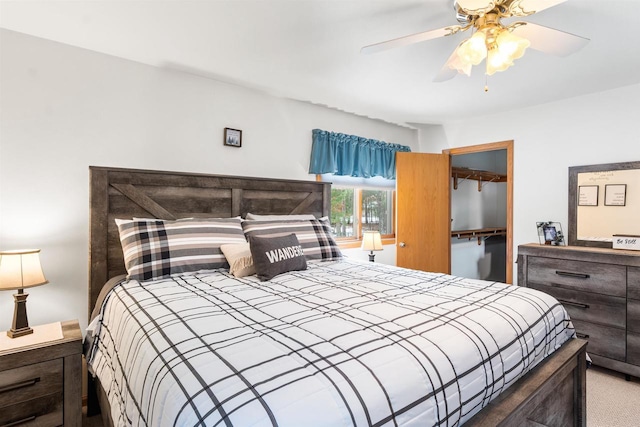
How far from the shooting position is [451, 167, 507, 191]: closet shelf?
15.5 feet

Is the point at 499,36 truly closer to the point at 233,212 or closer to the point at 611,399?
the point at 233,212

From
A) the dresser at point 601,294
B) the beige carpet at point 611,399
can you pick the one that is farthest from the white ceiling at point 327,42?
the beige carpet at point 611,399

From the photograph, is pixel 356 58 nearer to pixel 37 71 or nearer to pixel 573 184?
pixel 37 71

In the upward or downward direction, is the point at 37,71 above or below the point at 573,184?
above

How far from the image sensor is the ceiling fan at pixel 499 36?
1478mm

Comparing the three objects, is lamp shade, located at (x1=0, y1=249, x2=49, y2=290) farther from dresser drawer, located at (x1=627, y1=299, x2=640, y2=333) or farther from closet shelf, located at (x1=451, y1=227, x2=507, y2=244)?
closet shelf, located at (x1=451, y1=227, x2=507, y2=244)

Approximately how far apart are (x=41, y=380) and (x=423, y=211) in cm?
360

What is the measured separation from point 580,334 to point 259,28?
3348mm

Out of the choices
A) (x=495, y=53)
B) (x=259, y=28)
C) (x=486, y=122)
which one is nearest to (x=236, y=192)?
(x=259, y=28)

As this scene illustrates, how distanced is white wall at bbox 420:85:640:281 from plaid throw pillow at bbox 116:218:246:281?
3.07 meters

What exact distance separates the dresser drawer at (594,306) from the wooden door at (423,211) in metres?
1.25

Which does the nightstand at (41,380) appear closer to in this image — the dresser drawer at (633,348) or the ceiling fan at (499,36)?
the ceiling fan at (499,36)

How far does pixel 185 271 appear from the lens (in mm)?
2131

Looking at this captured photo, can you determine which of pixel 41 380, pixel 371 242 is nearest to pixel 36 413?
pixel 41 380
